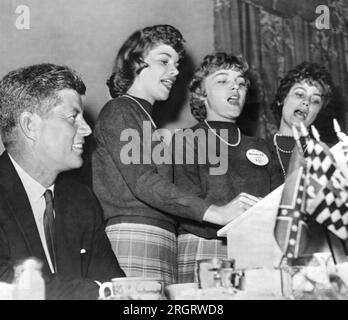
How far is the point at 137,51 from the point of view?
247cm

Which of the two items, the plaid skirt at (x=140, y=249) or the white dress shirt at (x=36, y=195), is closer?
the white dress shirt at (x=36, y=195)

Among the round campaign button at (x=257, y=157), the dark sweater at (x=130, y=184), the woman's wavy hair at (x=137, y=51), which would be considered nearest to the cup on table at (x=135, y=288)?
the dark sweater at (x=130, y=184)

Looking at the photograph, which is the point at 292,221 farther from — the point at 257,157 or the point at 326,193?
the point at 257,157

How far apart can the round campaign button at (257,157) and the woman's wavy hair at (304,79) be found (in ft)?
0.94

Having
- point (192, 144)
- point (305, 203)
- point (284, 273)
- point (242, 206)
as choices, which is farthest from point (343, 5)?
point (284, 273)

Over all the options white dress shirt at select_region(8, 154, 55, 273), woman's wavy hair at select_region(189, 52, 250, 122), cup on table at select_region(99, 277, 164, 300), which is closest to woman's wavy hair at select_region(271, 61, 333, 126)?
woman's wavy hair at select_region(189, 52, 250, 122)

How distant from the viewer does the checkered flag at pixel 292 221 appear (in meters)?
1.74

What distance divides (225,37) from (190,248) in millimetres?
934

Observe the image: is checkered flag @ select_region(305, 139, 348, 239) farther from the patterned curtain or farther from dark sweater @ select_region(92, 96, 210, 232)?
the patterned curtain

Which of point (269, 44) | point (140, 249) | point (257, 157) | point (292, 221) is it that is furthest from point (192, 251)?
point (269, 44)

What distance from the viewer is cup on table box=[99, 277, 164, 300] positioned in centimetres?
160

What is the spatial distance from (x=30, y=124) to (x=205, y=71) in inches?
28.0

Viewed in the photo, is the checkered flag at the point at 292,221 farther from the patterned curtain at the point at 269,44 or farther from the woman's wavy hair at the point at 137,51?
the patterned curtain at the point at 269,44
